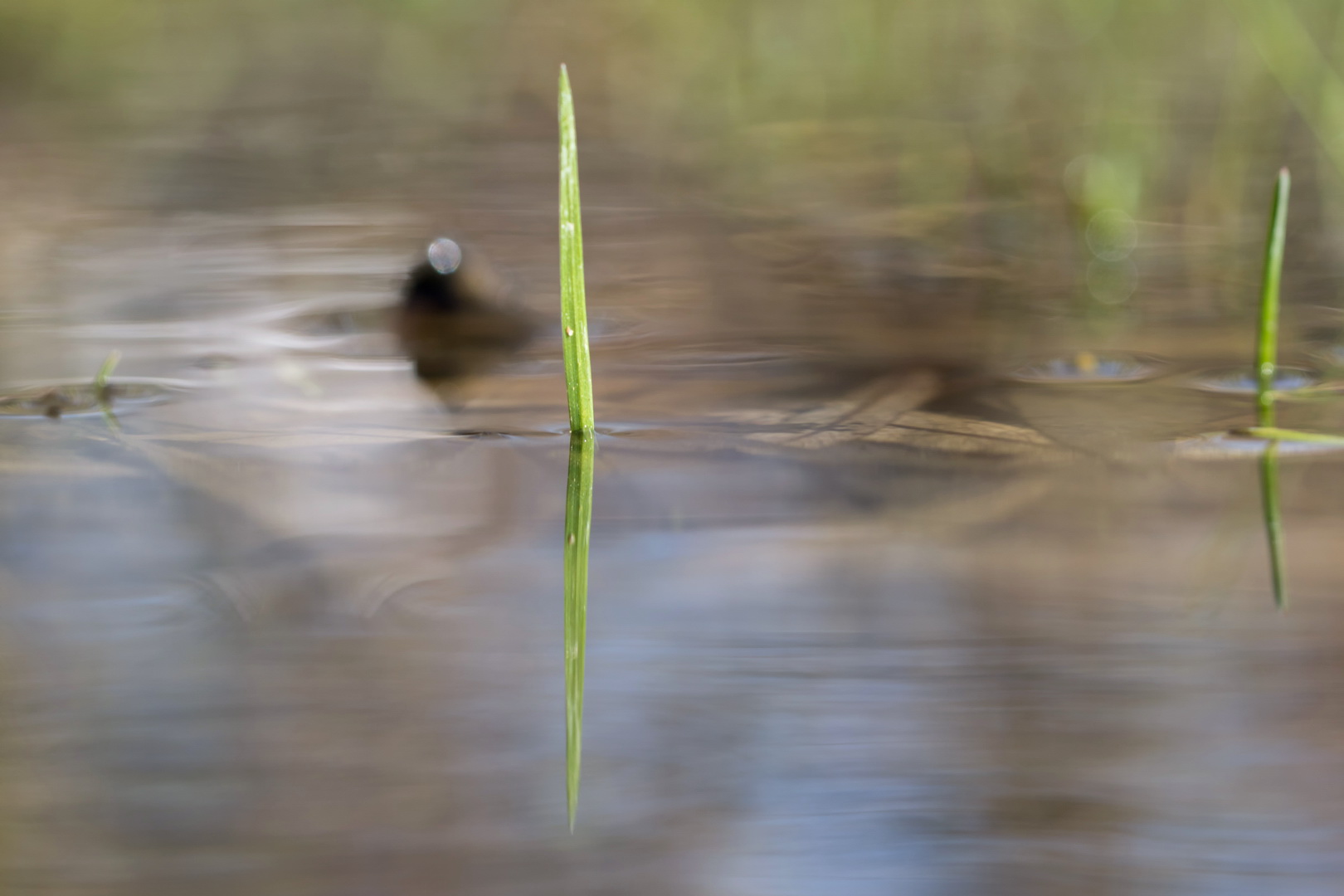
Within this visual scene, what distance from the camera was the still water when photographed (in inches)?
23.4

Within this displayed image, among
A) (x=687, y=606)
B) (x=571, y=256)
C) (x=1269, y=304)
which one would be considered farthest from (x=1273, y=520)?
(x=571, y=256)

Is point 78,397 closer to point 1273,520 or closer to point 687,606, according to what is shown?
point 687,606

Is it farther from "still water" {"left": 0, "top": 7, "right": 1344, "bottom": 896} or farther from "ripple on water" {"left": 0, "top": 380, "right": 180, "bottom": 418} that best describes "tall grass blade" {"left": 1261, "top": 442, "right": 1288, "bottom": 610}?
"ripple on water" {"left": 0, "top": 380, "right": 180, "bottom": 418}

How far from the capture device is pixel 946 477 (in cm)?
111

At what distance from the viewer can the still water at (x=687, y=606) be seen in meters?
0.60

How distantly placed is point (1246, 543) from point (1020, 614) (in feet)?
0.73

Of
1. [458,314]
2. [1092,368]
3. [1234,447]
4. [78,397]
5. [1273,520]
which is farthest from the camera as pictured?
[458,314]

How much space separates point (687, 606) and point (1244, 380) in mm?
835

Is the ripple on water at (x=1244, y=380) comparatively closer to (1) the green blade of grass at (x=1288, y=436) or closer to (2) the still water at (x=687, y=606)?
(2) the still water at (x=687, y=606)

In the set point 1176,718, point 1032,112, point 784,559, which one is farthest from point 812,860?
point 1032,112

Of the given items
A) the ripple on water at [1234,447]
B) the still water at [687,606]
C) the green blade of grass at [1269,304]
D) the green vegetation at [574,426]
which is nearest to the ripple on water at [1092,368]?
the still water at [687,606]

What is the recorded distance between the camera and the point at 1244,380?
140cm

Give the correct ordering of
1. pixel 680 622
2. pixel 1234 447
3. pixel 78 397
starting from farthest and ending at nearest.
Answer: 1. pixel 78 397
2. pixel 1234 447
3. pixel 680 622

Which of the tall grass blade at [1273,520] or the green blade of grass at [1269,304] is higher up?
the green blade of grass at [1269,304]
